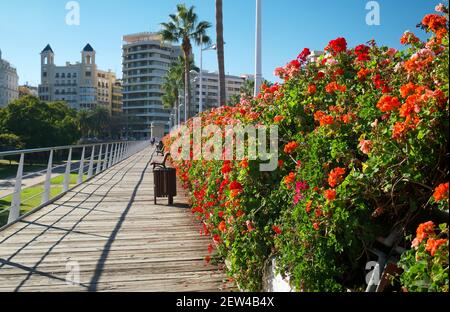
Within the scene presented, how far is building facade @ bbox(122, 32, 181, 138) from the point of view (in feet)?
424

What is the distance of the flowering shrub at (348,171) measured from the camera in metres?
2.33

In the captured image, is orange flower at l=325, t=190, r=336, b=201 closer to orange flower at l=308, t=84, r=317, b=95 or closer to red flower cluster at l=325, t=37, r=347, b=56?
orange flower at l=308, t=84, r=317, b=95

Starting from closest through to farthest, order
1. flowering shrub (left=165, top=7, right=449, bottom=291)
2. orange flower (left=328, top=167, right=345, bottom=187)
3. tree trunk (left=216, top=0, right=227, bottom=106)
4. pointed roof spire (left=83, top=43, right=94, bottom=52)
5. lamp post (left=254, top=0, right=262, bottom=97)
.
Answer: flowering shrub (left=165, top=7, right=449, bottom=291)
orange flower (left=328, top=167, right=345, bottom=187)
lamp post (left=254, top=0, right=262, bottom=97)
tree trunk (left=216, top=0, right=227, bottom=106)
pointed roof spire (left=83, top=43, right=94, bottom=52)

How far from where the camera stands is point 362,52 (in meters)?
4.04

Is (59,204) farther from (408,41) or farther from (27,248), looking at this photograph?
(408,41)

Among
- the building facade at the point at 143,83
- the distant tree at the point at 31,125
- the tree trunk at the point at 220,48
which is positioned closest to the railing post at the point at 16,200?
the tree trunk at the point at 220,48

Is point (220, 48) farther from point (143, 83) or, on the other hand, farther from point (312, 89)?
point (143, 83)

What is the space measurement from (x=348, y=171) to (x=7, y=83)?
528ft

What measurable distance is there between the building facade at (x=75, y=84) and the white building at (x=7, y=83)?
925 cm

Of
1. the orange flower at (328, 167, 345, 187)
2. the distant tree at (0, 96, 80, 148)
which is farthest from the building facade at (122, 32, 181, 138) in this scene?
the orange flower at (328, 167, 345, 187)

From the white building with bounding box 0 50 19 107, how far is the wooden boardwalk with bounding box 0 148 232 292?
14877 centimetres

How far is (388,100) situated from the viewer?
8.19 ft

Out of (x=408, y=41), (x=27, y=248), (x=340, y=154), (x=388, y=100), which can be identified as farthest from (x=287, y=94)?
(x=27, y=248)

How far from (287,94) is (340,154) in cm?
159
